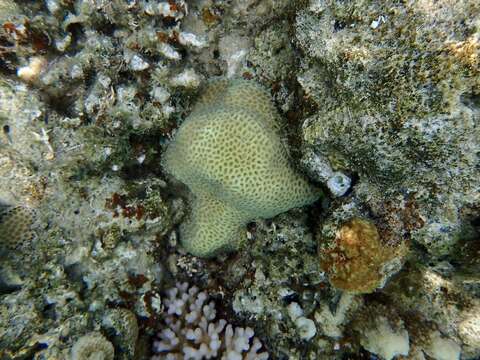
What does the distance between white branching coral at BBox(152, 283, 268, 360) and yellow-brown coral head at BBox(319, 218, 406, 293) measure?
129cm

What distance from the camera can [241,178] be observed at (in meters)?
2.69

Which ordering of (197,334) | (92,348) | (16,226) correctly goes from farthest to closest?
(197,334), (16,226), (92,348)

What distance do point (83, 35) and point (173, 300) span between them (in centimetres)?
256

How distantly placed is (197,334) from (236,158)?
1738mm

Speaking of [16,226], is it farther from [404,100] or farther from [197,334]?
[404,100]

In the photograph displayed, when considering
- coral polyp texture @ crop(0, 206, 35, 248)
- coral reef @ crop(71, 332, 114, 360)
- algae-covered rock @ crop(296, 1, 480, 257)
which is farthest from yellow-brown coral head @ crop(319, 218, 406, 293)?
coral polyp texture @ crop(0, 206, 35, 248)

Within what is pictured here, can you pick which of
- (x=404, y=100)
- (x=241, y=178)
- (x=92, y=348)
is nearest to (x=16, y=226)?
(x=92, y=348)

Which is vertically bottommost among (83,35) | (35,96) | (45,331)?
(45,331)

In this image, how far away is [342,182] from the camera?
8.16 ft

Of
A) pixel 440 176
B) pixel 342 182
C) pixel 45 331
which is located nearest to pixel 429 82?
pixel 440 176

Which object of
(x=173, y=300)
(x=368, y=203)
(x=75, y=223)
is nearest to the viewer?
(x=368, y=203)

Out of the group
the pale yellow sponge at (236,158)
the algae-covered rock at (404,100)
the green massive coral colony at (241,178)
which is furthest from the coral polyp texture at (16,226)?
the algae-covered rock at (404,100)

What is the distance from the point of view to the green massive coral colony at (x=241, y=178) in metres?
2.09

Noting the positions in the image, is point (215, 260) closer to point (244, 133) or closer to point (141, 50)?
point (244, 133)
